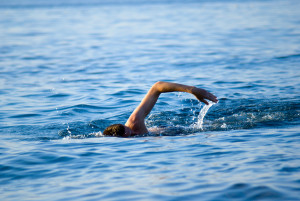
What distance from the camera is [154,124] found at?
9727 mm

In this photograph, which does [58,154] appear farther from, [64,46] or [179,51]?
[64,46]

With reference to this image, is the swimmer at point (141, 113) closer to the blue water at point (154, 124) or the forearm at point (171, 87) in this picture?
the forearm at point (171, 87)

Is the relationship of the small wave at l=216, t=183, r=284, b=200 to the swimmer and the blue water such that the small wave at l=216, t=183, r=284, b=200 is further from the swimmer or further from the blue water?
the swimmer

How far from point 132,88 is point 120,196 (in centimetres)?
793

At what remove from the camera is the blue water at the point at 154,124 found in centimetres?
605

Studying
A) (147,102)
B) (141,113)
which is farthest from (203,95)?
(141,113)

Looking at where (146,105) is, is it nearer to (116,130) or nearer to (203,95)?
(116,130)

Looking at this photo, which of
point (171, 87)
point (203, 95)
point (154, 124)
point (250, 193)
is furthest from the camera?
point (154, 124)

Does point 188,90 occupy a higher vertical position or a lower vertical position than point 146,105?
higher

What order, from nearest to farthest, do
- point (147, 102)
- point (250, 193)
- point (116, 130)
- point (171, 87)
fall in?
point (250, 193), point (171, 87), point (147, 102), point (116, 130)

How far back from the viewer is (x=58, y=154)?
7.53 metres

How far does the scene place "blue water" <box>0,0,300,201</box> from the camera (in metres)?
6.05

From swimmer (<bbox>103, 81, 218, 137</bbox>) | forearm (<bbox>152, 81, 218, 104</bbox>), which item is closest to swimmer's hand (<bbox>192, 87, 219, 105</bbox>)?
forearm (<bbox>152, 81, 218, 104</bbox>)

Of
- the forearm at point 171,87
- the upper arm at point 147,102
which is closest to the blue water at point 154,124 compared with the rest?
the upper arm at point 147,102
